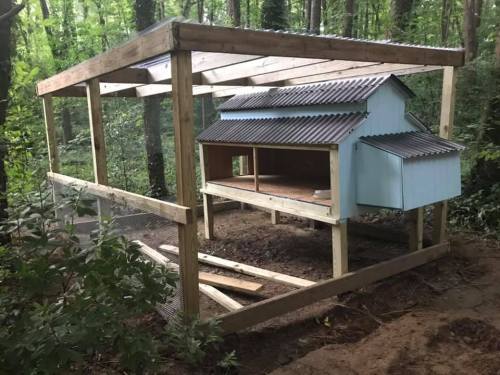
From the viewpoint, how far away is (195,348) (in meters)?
2.70

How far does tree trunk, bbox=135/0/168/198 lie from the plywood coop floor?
2800mm

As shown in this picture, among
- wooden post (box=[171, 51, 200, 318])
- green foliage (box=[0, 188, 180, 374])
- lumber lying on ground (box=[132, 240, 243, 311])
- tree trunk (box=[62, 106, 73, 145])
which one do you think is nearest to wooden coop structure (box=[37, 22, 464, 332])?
wooden post (box=[171, 51, 200, 318])

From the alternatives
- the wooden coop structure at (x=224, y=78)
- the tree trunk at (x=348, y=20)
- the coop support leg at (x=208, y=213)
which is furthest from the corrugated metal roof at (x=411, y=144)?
the tree trunk at (x=348, y=20)

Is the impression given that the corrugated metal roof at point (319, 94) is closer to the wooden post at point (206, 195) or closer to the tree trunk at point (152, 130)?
the wooden post at point (206, 195)

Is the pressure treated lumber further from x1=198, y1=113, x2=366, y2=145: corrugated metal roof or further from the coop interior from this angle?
x1=198, y1=113, x2=366, y2=145: corrugated metal roof

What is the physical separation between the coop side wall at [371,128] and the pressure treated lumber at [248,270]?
36.4 inches

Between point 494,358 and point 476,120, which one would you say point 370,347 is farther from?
point 476,120

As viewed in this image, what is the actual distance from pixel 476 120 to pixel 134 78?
636 cm

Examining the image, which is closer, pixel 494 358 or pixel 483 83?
pixel 494 358

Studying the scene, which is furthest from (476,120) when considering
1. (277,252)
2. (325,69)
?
(277,252)

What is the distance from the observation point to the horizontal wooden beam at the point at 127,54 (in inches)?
112

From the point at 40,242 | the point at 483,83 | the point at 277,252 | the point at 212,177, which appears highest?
the point at 483,83


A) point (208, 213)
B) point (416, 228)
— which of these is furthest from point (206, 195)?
point (416, 228)

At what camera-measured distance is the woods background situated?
4.70 meters
